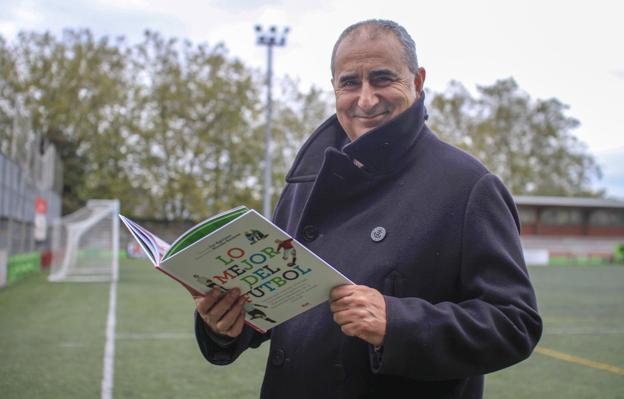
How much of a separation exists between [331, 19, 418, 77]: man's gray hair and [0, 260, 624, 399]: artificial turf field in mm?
5119

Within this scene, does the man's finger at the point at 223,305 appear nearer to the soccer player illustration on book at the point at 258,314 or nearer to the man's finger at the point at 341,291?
the soccer player illustration on book at the point at 258,314

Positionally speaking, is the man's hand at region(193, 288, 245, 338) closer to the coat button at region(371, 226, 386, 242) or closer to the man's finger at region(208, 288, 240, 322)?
the man's finger at region(208, 288, 240, 322)

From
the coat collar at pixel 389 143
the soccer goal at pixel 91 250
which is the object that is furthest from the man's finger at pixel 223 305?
the soccer goal at pixel 91 250

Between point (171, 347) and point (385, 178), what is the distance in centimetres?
774

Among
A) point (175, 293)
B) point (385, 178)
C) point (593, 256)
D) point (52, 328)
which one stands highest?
point (385, 178)

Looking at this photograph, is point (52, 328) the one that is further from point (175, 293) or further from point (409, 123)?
point (409, 123)

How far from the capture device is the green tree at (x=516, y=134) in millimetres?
55438

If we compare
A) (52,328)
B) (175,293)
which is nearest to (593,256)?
(175,293)

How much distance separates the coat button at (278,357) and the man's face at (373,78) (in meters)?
0.65

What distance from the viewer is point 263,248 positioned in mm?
1644

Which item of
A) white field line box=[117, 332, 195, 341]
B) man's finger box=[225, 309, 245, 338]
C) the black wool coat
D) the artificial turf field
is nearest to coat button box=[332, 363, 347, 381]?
the black wool coat

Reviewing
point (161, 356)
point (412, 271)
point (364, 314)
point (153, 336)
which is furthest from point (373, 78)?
point (153, 336)

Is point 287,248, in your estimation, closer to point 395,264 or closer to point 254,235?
point 254,235

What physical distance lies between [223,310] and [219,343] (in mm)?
243
